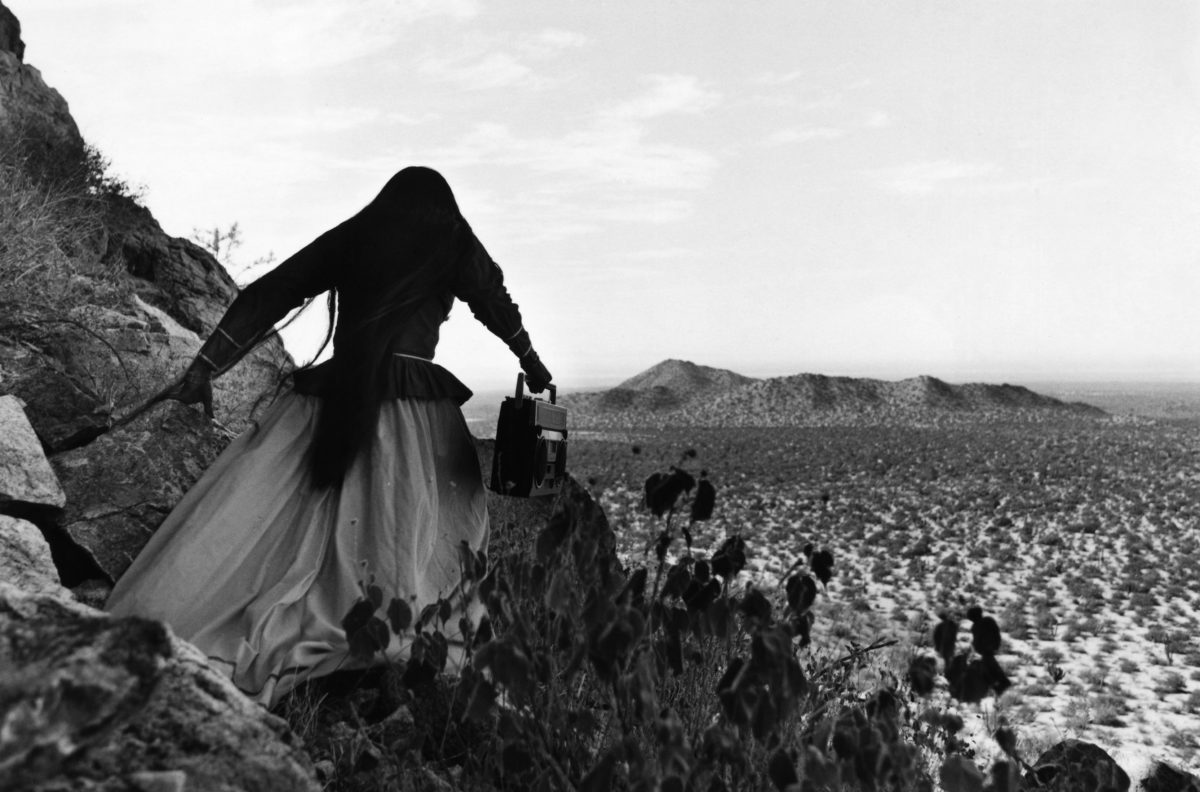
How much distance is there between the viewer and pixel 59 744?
119 centimetres

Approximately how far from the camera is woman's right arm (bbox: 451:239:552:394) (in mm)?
4055

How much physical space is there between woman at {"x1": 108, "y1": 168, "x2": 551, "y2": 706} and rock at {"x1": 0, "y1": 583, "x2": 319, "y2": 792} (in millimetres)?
1582

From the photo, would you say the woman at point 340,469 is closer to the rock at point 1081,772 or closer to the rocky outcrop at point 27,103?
the rock at point 1081,772

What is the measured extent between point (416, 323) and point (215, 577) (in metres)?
1.27

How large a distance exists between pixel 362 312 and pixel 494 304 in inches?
22.4

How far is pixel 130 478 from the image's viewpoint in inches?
164

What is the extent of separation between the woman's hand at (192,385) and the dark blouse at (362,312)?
0.15 feet

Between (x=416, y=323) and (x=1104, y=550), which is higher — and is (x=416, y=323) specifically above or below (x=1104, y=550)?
above

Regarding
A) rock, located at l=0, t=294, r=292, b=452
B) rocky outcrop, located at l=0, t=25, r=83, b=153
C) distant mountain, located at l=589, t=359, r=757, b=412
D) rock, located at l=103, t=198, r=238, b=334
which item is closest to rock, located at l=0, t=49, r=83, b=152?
rocky outcrop, located at l=0, t=25, r=83, b=153

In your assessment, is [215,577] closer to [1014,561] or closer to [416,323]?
[416,323]

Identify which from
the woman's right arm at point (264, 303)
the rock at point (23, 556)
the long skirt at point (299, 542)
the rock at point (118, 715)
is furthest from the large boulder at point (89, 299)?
the rock at point (118, 715)

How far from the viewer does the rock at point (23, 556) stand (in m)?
3.18

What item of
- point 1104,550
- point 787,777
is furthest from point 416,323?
point 1104,550

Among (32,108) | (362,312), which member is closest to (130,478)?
(362,312)
